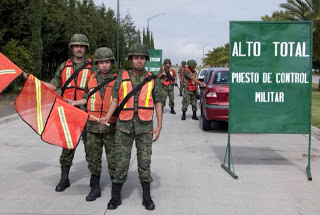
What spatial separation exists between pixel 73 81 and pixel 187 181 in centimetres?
208

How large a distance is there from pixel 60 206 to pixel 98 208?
451 mm

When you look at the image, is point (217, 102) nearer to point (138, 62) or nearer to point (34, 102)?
point (138, 62)

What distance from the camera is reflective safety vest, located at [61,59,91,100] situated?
215 inches

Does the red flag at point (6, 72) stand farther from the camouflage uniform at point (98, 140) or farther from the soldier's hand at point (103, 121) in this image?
the soldier's hand at point (103, 121)

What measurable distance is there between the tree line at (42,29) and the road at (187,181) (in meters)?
12.7

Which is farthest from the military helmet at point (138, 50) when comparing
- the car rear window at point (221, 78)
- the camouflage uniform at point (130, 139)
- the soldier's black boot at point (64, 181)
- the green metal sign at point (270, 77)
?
the car rear window at point (221, 78)

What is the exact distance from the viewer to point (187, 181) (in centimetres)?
595

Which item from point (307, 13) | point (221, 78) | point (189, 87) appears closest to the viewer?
point (221, 78)

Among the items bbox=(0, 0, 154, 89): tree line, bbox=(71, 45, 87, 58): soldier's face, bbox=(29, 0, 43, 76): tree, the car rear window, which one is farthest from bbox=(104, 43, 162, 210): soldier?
bbox=(29, 0, 43, 76): tree

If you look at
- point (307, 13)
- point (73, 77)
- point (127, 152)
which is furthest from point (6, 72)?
point (307, 13)

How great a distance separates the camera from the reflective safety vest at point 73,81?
17.9ft

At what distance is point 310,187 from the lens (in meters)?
5.69

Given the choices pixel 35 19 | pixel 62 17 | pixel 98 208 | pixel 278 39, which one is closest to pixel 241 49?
pixel 278 39

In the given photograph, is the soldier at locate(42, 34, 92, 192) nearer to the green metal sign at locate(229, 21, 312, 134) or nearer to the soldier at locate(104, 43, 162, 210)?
the soldier at locate(104, 43, 162, 210)
